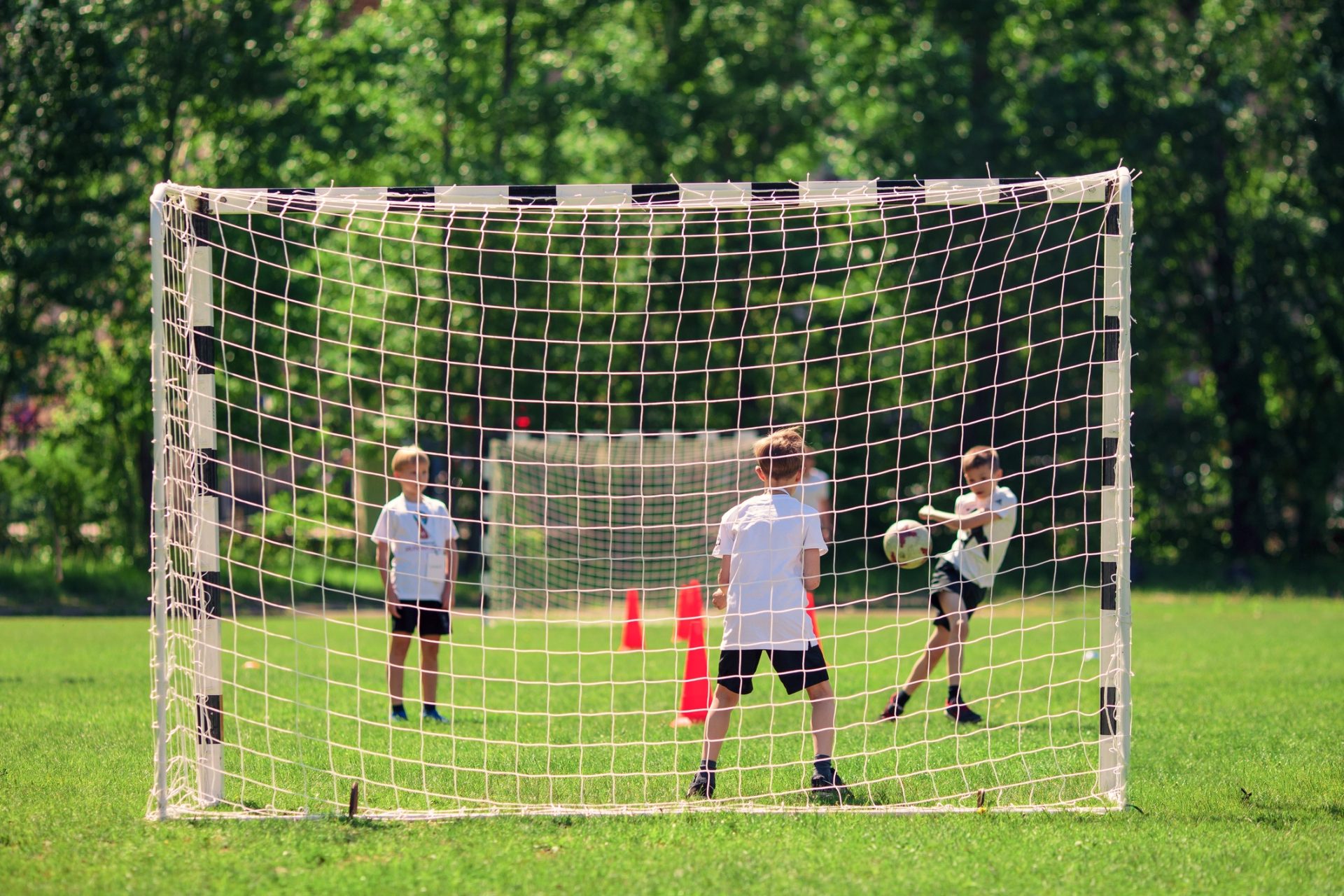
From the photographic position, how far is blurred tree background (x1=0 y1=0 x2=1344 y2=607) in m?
20.1

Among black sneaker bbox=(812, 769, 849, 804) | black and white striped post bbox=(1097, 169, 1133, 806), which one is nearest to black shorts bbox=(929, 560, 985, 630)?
black and white striped post bbox=(1097, 169, 1133, 806)

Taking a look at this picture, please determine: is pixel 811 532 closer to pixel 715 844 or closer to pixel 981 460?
pixel 715 844

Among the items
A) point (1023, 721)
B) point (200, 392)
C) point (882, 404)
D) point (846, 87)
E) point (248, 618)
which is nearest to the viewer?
point (200, 392)

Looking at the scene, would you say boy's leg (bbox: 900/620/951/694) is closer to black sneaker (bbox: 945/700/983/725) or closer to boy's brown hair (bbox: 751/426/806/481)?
black sneaker (bbox: 945/700/983/725)

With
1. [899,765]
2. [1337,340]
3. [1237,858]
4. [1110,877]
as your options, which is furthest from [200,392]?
[1337,340]

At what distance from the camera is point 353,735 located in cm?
753

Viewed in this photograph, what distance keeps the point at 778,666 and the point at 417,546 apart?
2.95 m

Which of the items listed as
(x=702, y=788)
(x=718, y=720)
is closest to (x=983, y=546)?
(x=718, y=720)

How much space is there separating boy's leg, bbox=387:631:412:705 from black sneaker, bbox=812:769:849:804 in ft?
9.47

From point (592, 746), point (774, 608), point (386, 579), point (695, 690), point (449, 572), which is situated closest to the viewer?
point (774, 608)

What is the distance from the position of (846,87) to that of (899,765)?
65.7 feet

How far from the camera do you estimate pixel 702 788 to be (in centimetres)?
604

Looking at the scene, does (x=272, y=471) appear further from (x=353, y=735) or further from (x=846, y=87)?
(x=353, y=735)

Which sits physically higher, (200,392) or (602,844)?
(200,392)
